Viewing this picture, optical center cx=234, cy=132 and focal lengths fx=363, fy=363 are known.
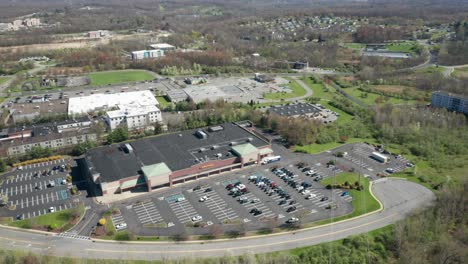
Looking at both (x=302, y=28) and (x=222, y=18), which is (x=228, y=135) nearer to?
(x=302, y=28)

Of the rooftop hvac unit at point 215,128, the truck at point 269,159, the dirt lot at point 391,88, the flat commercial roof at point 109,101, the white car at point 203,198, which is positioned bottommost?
the white car at point 203,198

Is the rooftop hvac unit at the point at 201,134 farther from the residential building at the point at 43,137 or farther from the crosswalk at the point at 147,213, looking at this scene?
the residential building at the point at 43,137

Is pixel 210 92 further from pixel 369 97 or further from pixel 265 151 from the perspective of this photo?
pixel 265 151

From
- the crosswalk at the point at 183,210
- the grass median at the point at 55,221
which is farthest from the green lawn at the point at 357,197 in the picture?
the grass median at the point at 55,221

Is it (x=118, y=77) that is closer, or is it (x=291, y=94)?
(x=291, y=94)

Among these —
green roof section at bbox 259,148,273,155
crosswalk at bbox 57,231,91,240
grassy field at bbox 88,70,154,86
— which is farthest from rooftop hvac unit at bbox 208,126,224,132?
grassy field at bbox 88,70,154,86

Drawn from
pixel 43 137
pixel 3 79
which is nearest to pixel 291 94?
pixel 43 137
